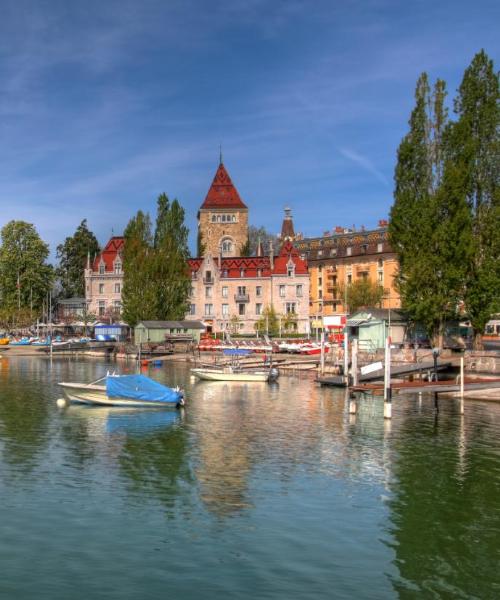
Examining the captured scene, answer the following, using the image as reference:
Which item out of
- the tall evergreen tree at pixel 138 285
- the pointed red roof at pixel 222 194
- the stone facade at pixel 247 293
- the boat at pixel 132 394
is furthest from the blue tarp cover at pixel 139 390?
the pointed red roof at pixel 222 194

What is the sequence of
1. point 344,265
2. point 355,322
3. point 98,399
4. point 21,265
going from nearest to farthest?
1. point 98,399
2. point 355,322
3. point 21,265
4. point 344,265

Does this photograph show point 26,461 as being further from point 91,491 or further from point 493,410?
point 493,410

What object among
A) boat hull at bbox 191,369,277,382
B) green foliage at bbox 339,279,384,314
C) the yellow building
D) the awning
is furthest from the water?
the yellow building

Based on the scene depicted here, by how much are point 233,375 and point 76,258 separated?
329 ft

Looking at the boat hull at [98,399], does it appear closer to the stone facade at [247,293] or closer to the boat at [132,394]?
the boat at [132,394]

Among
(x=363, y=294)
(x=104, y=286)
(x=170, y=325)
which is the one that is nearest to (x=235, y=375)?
(x=170, y=325)

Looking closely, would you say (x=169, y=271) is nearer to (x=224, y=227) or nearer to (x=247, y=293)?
(x=247, y=293)

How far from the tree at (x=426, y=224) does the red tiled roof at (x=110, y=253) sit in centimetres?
7300

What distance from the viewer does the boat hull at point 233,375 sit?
63906 millimetres

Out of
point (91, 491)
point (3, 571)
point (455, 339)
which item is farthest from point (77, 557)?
point (455, 339)

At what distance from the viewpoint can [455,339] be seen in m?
71.8

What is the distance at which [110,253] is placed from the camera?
13200cm

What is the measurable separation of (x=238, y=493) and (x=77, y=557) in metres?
7.52

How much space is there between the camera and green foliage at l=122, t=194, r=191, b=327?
351ft
